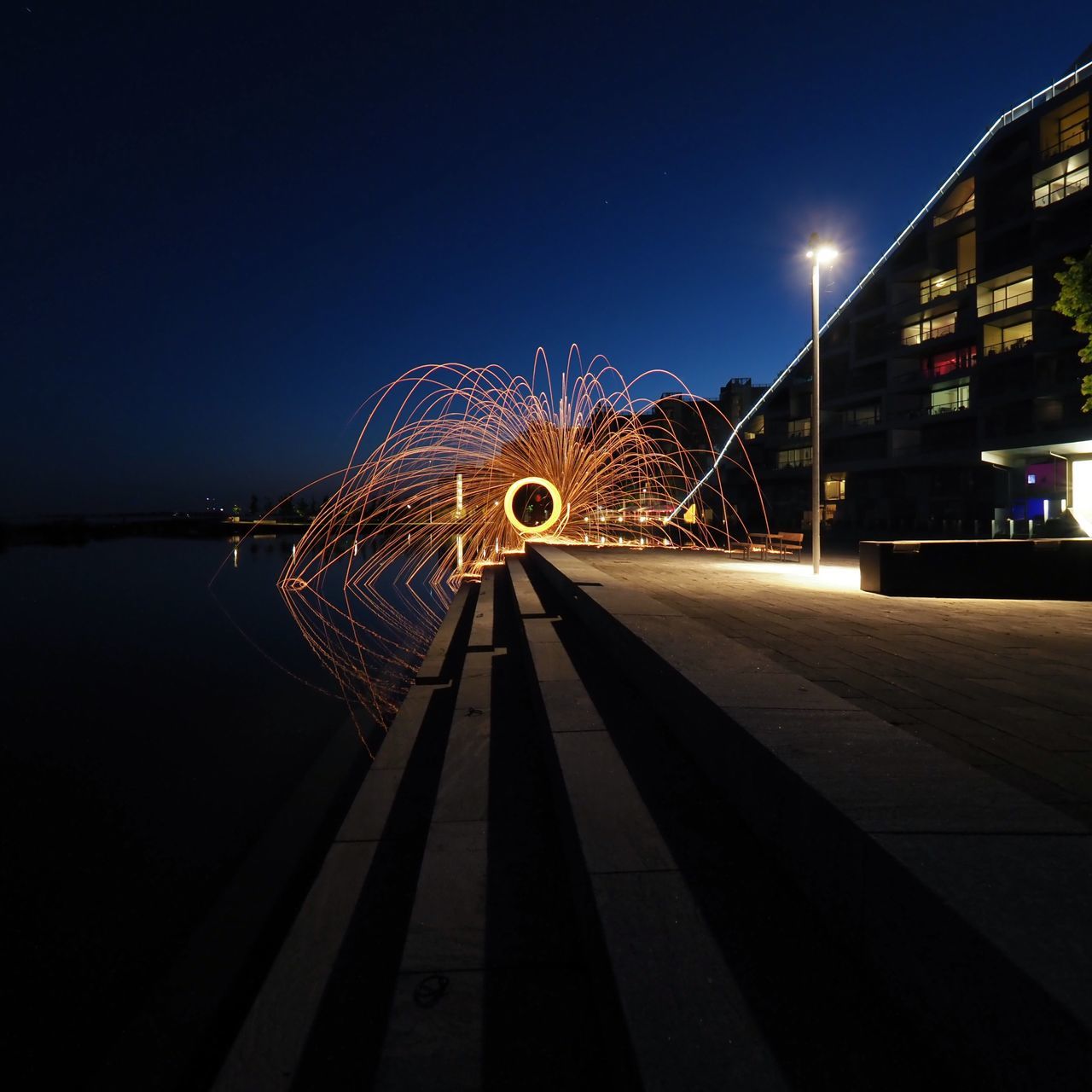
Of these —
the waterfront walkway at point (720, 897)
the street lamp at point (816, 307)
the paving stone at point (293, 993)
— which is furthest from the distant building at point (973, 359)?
the paving stone at point (293, 993)

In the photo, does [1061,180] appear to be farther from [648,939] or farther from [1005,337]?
[648,939]

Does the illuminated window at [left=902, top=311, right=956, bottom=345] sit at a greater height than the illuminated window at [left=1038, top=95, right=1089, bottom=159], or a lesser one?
lesser

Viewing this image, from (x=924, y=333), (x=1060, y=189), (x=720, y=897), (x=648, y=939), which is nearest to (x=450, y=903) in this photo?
(x=648, y=939)

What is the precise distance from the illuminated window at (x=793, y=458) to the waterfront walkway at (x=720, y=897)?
177ft

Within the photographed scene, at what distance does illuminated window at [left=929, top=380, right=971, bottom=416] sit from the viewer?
134ft

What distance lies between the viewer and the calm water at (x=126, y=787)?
13.8ft

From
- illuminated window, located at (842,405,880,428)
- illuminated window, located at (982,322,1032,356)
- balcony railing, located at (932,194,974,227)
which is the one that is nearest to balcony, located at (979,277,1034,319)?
illuminated window, located at (982,322,1032,356)

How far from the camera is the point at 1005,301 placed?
1460 inches

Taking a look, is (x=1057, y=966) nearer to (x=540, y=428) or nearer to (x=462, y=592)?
(x=462, y=592)

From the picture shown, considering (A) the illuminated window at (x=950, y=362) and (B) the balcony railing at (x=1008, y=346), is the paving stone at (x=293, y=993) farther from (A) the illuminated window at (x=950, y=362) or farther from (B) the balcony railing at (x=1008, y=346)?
(A) the illuminated window at (x=950, y=362)

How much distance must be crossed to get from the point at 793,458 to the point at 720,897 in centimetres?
5976

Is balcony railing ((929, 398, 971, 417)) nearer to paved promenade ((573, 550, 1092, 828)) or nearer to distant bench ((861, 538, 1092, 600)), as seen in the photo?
distant bench ((861, 538, 1092, 600))

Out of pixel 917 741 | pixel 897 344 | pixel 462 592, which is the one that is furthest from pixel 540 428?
pixel 897 344

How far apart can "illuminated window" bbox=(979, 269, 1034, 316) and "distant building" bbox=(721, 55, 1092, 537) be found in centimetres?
7
